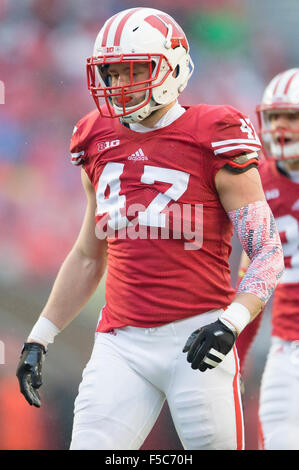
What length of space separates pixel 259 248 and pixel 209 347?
0.35 meters

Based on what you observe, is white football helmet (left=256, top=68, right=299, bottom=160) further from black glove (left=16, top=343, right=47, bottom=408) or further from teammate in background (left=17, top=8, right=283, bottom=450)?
black glove (left=16, top=343, right=47, bottom=408)

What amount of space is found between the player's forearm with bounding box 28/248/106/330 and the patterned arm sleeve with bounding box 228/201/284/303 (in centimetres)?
56

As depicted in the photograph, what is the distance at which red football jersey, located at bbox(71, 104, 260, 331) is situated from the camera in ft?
7.70

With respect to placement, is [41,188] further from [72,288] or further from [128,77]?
[128,77]

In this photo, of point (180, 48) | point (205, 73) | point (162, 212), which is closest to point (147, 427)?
point (162, 212)

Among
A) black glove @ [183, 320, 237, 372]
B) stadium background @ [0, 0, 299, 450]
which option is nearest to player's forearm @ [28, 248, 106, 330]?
black glove @ [183, 320, 237, 372]

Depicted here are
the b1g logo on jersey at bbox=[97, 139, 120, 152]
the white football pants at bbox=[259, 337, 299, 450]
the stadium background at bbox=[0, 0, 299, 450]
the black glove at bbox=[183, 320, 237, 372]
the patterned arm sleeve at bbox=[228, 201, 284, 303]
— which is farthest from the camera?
the stadium background at bbox=[0, 0, 299, 450]

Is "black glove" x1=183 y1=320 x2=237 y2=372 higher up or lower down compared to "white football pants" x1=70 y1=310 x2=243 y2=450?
higher up

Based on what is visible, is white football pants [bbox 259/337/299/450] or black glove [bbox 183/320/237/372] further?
white football pants [bbox 259/337/299/450]

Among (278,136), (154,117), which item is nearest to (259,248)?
(154,117)

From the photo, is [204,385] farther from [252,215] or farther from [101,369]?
[252,215]

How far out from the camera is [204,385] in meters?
2.29

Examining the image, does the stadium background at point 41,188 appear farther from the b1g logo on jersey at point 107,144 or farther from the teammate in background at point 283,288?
the b1g logo on jersey at point 107,144

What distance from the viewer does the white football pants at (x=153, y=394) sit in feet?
7.48
